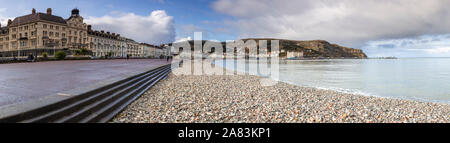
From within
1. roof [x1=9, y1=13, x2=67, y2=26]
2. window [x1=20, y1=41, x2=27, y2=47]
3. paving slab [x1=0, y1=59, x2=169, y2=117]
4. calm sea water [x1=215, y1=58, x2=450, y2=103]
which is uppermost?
roof [x1=9, y1=13, x2=67, y2=26]

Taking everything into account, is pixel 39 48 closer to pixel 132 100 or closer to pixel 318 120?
pixel 132 100

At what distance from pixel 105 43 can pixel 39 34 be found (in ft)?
87.6

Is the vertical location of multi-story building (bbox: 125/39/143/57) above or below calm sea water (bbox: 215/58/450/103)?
above

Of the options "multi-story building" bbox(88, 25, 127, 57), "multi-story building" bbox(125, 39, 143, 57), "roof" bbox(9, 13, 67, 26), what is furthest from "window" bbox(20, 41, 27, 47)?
"multi-story building" bbox(125, 39, 143, 57)

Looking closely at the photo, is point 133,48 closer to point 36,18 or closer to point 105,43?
point 105,43

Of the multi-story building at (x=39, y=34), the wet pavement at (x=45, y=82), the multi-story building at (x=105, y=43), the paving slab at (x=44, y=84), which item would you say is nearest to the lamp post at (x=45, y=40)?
the multi-story building at (x=39, y=34)

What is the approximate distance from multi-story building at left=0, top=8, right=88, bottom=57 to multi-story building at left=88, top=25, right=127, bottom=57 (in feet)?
19.6

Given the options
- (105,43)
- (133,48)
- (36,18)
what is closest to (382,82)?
(36,18)

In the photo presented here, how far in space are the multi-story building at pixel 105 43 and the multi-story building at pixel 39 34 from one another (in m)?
5.96

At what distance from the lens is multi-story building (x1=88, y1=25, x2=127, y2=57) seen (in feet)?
238

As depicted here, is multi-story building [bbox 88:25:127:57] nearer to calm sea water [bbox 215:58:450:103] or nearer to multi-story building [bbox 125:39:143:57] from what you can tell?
multi-story building [bbox 125:39:143:57]
